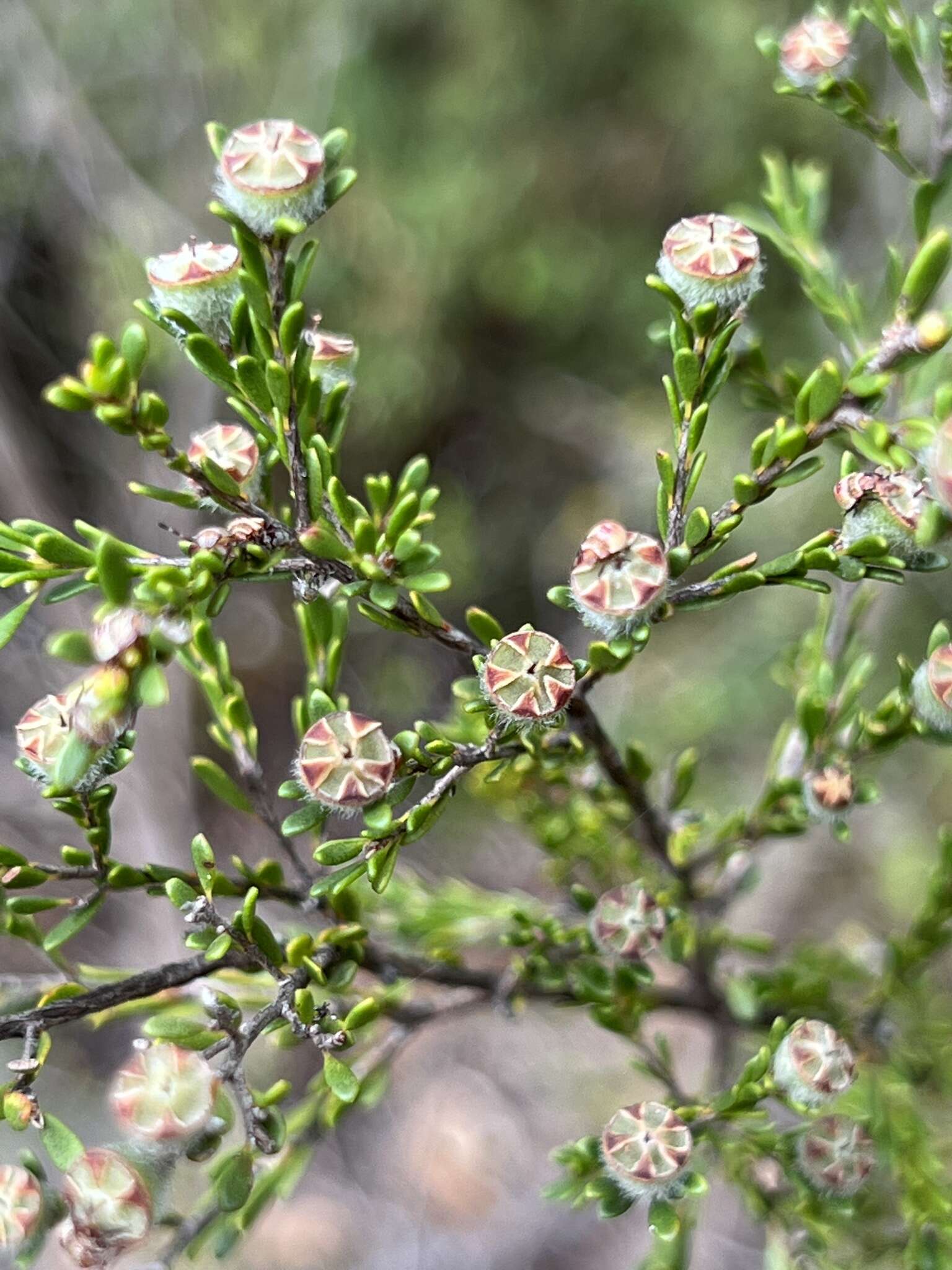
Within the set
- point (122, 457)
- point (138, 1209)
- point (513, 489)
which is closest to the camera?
point (138, 1209)

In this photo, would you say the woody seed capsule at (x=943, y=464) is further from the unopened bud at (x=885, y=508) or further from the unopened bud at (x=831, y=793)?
the unopened bud at (x=831, y=793)

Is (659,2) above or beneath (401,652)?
above

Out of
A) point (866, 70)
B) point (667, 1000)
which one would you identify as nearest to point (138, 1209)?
point (667, 1000)

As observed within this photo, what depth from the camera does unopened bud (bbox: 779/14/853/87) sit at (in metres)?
0.88

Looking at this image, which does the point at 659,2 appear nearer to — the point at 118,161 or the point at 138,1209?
the point at 118,161

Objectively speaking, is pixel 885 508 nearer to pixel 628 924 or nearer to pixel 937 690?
pixel 937 690

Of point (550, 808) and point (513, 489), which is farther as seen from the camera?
point (513, 489)

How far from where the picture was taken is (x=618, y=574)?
64cm

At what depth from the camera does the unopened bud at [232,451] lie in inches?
28.7

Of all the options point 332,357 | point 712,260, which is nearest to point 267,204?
point 332,357

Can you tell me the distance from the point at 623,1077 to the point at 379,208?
8.80 feet

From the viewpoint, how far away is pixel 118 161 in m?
2.99

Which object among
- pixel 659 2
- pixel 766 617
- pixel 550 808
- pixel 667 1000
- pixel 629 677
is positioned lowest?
pixel 629 677

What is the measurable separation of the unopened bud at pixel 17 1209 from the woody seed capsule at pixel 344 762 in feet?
1.06
